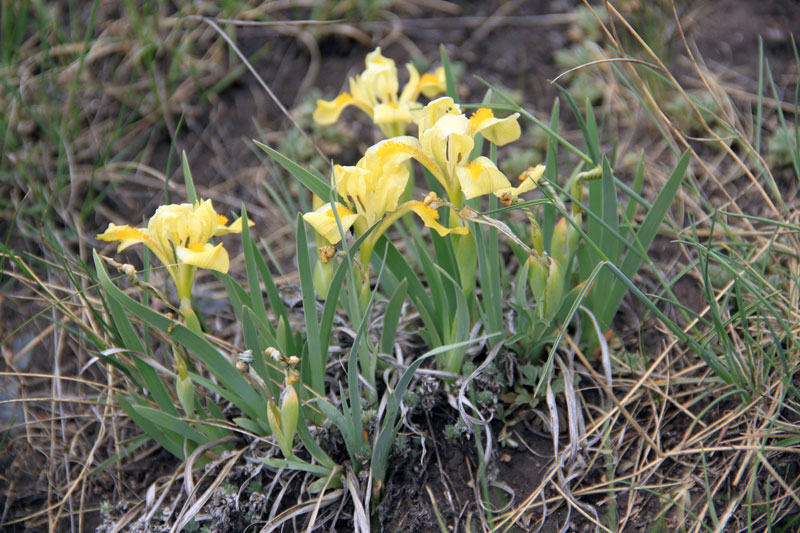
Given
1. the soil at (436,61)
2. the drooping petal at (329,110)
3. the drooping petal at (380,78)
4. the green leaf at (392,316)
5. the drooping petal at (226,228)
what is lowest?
the green leaf at (392,316)

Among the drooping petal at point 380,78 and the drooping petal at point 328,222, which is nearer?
the drooping petal at point 328,222

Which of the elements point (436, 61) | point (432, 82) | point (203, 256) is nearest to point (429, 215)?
point (203, 256)

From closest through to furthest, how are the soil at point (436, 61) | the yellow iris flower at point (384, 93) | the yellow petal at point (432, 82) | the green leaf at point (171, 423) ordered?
the green leaf at point (171, 423) < the yellow iris flower at point (384, 93) < the yellow petal at point (432, 82) < the soil at point (436, 61)

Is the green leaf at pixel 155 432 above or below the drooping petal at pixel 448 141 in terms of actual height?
below

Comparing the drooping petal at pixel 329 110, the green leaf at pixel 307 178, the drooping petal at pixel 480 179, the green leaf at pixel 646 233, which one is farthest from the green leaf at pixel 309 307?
the green leaf at pixel 646 233

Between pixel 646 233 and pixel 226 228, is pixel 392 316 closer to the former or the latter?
pixel 226 228

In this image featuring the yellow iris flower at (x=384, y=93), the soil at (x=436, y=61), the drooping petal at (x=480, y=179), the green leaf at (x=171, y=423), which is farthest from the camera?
the soil at (x=436, y=61)

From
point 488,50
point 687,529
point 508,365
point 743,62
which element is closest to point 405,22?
point 488,50

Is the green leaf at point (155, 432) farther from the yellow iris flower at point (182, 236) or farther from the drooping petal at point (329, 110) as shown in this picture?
the drooping petal at point (329, 110)

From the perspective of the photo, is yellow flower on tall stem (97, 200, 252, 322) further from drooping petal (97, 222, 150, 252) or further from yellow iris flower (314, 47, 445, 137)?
yellow iris flower (314, 47, 445, 137)
